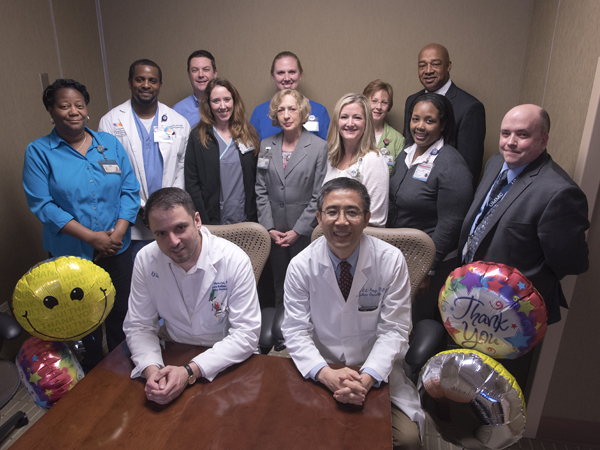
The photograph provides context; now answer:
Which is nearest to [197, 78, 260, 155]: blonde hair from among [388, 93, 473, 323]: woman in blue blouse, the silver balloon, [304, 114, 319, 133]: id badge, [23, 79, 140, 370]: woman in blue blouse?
[304, 114, 319, 133]: id badge

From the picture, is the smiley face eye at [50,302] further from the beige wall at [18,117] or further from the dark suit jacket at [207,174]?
the beige wall at [18,117]

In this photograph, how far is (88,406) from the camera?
4.11 feet

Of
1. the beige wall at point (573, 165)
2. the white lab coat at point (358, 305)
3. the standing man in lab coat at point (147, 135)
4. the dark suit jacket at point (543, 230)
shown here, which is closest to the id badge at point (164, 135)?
the standing man in lab coat at point (147, 135)

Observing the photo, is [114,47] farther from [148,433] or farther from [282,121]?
[148,433]

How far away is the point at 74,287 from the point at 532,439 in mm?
2532

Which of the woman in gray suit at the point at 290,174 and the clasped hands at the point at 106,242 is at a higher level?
the woman in gray suit at the point at 290,174

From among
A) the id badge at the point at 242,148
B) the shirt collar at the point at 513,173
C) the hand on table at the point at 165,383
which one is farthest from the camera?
the id badge at the point at 242,148

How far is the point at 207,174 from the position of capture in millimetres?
2736

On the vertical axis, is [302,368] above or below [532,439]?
above

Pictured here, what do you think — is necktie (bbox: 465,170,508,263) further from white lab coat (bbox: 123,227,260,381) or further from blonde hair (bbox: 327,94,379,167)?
white lab coat (bbox: 123,227,260,381)

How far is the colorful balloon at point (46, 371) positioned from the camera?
4.94ft

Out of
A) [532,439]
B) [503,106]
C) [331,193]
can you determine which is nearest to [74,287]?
[331,193]

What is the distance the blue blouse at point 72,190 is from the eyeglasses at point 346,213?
1.50 meters

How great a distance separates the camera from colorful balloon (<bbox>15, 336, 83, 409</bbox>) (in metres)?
1.50
